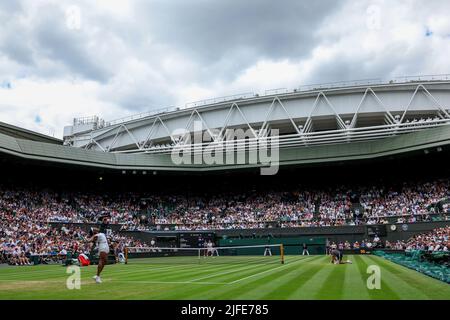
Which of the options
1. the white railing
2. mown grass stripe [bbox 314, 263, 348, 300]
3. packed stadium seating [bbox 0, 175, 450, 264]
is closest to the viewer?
mown grass stripe [bbox 314, 263, 348, 300]

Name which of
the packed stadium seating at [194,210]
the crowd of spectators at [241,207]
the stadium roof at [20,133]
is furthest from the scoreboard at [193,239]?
the stadium roof at [20,133]

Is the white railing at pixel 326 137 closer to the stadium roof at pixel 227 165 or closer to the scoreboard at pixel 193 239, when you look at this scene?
the stadium roof at pixel 227 165

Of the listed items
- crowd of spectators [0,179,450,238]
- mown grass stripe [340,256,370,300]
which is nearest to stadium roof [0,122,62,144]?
crowd of spectators [0,179,450,238]

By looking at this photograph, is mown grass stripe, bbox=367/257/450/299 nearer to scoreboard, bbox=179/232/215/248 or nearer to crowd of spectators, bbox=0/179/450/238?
crowd of spectators, bbox=0/179/450/238

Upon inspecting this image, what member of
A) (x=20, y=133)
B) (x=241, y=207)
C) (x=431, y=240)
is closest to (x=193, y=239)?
(x=241, y=207)

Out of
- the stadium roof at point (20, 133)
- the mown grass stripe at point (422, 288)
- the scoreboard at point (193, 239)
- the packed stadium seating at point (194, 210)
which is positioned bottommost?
the scoreboard at point (193, 239)

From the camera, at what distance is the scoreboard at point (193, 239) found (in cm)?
5241

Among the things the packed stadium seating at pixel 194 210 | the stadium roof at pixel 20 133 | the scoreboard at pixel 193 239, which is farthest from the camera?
the stadium roof at pixel 20 133

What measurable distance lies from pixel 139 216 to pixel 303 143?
2579 centimetres

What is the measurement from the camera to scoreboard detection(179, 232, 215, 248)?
5241 centimetres
